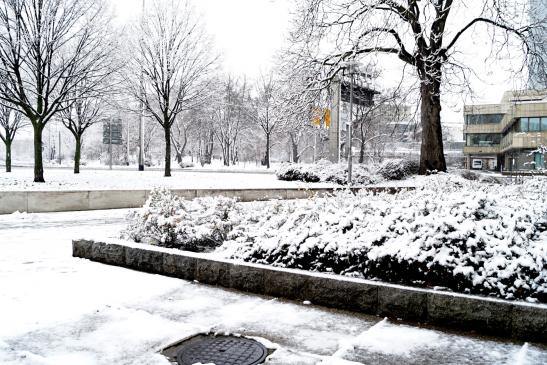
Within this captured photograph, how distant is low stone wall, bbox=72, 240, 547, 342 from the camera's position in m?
3.98

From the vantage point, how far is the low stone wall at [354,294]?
3984 mm

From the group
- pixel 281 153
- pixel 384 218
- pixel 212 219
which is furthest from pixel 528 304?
pixel 281 153

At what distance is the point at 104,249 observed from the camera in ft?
22.4

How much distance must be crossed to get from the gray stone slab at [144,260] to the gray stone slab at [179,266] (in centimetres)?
10

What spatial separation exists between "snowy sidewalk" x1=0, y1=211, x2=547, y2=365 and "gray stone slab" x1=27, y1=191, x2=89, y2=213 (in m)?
7.45

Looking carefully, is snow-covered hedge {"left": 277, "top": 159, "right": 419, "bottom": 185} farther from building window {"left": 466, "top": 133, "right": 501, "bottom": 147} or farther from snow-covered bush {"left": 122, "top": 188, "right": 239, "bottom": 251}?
building window {"left": 466, "top": 133, "right": 501, "bottom": 147}

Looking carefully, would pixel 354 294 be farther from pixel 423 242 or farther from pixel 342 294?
pixel 423 242

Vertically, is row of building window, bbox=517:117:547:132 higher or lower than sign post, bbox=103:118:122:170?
higher

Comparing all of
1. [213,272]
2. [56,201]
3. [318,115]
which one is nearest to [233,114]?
[318,115]

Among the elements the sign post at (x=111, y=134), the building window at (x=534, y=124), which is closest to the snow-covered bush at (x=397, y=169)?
the sign post at (x=111, y=134)

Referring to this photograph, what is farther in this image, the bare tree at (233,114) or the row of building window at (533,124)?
the row of building window at (533,124)

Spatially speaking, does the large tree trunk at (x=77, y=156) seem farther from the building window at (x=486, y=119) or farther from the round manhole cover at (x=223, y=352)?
the building window at (x=486, y=119)

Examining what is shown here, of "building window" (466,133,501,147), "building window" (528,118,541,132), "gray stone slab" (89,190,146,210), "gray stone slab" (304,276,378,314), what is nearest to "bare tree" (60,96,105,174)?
"gray stone slab" (89,190,146,210)

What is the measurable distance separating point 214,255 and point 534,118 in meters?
65.6
